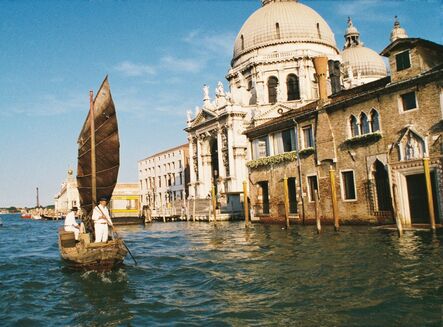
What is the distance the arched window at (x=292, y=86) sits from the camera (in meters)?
49.4

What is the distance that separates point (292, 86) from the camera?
49.8 metres

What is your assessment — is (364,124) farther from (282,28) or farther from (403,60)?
(282,28)

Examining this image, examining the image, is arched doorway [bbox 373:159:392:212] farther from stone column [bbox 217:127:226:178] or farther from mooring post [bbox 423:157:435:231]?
stone column [bbox 217:127:226:178]

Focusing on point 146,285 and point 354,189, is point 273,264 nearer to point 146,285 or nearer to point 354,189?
point 146,285

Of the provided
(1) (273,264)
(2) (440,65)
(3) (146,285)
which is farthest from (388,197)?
(3) (146,285)

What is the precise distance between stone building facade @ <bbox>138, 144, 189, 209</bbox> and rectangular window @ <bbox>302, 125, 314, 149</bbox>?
36913mm

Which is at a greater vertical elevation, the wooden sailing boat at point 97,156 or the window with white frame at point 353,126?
the window with white frame at point 353,126

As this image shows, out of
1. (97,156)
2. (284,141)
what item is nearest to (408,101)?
(284,141)

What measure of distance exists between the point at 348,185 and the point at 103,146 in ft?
40.7

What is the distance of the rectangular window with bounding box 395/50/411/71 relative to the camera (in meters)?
17.8

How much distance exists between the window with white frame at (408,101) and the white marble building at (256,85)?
1016 inches

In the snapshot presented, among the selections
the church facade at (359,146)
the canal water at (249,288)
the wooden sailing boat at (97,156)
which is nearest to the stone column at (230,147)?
the church facade at (359,146)

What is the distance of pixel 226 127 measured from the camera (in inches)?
1797

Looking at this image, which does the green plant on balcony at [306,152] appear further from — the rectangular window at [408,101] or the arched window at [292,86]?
the arched window at [292,86]
